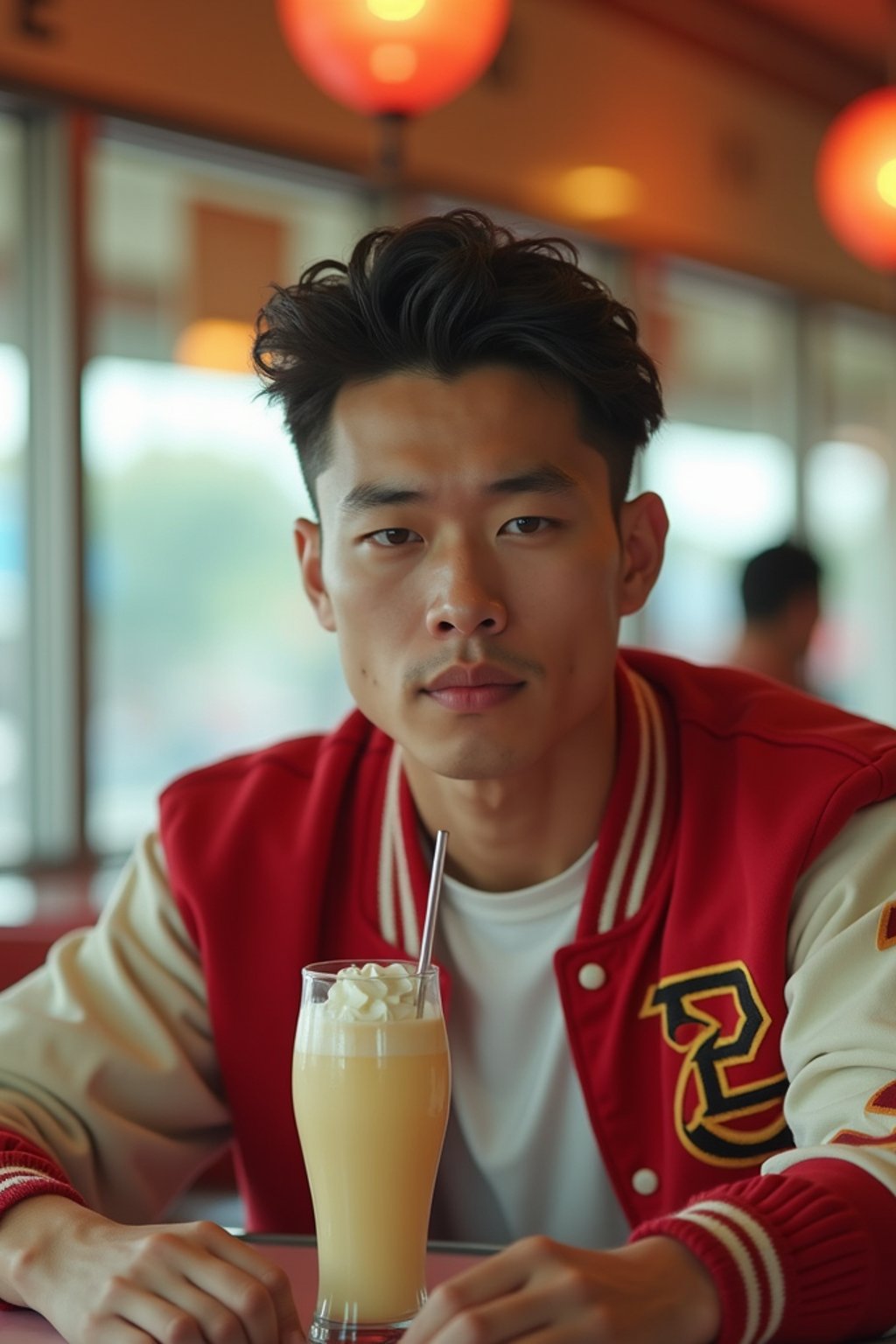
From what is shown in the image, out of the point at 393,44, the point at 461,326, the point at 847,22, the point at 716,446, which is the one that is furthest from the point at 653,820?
the point at 847,22

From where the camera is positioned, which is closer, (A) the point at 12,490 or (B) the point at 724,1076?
(B) the point at 724,1076

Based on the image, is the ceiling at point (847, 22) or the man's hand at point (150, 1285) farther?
the ceiling at point (847, 22)

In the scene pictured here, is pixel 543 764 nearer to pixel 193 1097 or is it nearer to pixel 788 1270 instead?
pixel 193 1097

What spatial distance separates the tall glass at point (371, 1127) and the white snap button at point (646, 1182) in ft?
1.21

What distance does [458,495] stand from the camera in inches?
57.2

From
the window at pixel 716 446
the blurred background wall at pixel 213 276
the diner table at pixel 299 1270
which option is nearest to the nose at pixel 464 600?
the diner table at pixel 299 1270

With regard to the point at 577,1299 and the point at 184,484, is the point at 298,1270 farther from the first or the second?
the point at 184,484

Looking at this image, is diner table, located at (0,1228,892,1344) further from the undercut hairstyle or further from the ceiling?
the ceiling

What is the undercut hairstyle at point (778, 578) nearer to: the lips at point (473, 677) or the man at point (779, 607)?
the man at point (779, 607)

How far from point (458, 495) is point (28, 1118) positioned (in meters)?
0.67

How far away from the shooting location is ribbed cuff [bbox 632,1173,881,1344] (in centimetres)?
107

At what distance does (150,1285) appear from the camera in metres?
1.13

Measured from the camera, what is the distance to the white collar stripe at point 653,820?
5.22 ft

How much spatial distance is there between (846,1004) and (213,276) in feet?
12.7
